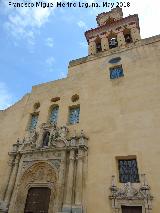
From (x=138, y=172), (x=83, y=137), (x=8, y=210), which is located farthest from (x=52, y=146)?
(x=138, y=172)

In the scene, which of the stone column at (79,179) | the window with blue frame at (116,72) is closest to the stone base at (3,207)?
the stone column at (79,179)

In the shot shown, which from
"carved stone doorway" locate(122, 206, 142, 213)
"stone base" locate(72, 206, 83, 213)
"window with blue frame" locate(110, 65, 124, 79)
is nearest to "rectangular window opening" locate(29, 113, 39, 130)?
"window with blue frame" locate(110, 65, 124, 79)

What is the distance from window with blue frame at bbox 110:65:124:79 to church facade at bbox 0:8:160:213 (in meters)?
0.07

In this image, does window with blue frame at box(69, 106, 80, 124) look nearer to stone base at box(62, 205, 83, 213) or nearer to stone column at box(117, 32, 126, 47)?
stone base at box(62, 205, 83, 213)

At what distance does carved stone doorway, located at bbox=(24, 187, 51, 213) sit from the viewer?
37.2 ft

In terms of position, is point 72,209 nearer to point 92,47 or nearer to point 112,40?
point 92,47

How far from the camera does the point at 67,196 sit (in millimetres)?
10570

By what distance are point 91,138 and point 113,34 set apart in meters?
10.5

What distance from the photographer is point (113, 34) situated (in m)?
18.3

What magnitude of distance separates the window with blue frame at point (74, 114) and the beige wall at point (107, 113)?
0.38 meters

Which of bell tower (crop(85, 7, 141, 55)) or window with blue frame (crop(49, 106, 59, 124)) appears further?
bell tower (crop(85, 7, 141, 55))

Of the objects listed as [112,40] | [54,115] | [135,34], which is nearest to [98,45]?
[112,40]

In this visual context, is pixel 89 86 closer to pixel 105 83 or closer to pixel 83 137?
pixel 105 83

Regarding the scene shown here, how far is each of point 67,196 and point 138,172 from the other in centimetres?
374
